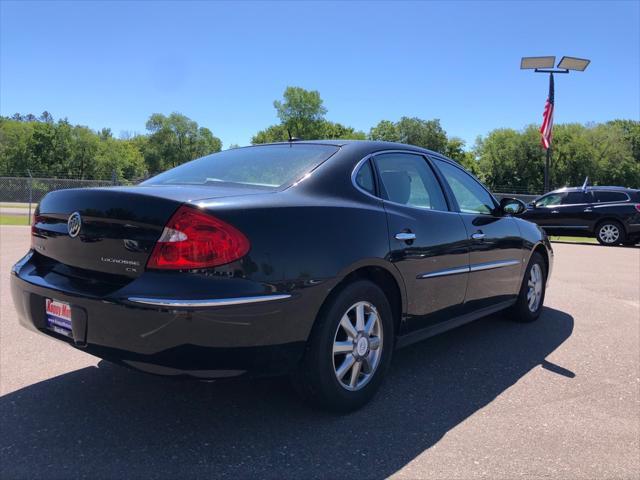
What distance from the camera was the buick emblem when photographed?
108 inches

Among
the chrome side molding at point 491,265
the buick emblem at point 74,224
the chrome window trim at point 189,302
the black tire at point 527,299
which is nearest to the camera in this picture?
the chrome window trim at point 189,302

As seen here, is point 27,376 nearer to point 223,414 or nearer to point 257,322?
point 223,414

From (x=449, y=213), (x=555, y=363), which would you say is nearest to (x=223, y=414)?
(x=449, y=213)

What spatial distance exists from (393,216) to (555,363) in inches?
77.7

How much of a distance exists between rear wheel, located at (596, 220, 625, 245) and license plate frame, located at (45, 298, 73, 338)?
15551mm

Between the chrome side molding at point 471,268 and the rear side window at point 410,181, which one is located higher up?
the rear side window at point 410,181

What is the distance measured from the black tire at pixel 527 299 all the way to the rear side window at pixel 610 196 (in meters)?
11.5

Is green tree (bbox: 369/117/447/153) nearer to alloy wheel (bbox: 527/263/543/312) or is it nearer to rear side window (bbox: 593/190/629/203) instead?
rear side window (bbox: 593/190/629/203)

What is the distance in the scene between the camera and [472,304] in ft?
13.6

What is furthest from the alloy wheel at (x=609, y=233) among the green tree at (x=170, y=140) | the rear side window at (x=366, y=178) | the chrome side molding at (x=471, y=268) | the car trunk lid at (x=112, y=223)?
the green tree at (x=170, y=140)

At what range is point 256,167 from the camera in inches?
132

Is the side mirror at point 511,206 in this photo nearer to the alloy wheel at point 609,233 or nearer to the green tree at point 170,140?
the alloy wheel at point 609,233

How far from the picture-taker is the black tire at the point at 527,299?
508 centimetres

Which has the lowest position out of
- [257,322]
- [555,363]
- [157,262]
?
[555,363]
